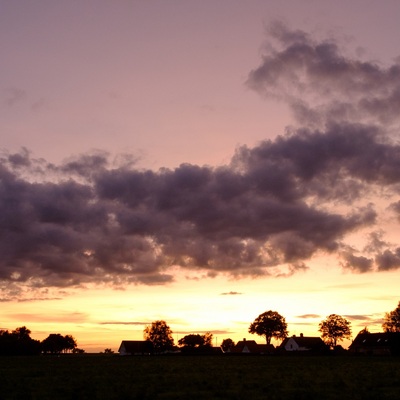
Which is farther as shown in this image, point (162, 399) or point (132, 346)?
point (132, 346)

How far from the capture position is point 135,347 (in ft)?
637

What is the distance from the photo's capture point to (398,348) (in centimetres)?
10781

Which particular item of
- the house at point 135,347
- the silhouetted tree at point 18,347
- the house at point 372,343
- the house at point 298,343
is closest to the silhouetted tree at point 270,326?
the house at point 298,343

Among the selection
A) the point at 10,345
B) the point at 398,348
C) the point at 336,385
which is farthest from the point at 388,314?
the point at 336,385

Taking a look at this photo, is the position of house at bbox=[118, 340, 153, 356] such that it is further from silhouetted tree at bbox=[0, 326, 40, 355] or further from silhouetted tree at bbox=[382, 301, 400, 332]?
silhouetted tree at bbox=[382, 301, 400, 332]

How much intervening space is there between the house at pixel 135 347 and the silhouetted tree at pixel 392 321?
3183 inches

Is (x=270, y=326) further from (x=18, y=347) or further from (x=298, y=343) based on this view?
(x=18, y=347)

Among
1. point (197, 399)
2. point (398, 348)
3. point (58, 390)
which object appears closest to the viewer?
point (197, 399)

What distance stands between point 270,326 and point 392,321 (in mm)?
41175

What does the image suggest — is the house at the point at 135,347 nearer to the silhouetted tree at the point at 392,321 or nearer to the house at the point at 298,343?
the house at the point at 298,343

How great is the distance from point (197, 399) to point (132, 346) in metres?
176

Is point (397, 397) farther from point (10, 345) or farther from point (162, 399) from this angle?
point (10, 345)

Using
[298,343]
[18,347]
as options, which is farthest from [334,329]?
[18,347]

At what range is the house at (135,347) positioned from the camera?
19075 cm
